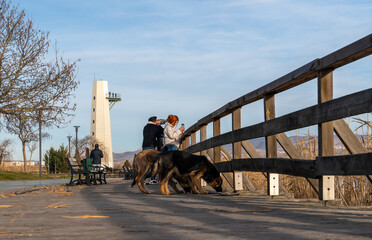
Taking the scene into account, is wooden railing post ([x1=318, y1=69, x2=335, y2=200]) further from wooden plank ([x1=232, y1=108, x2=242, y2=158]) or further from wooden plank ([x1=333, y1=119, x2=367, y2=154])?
wooden plank ([x1=232, y1=108, x2=242, y2=158])

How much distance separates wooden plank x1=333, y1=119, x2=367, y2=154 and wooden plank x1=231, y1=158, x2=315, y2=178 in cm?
35

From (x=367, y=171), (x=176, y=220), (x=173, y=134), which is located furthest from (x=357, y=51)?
(x=173, y=134)

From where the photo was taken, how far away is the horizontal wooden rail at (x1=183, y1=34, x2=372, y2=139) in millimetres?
3928

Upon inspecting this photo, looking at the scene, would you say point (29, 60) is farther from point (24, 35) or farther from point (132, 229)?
point (132, 229)

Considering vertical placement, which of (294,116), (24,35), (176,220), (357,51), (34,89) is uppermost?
(24,35)

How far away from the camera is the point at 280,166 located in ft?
17.6

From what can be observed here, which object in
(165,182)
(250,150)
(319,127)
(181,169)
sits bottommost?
(165,182)

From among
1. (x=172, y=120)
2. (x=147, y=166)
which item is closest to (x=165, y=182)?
(x=147, y=166)

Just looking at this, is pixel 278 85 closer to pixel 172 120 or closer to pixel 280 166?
pixel 280 166

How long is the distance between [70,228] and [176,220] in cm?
77

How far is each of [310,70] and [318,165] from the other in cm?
88

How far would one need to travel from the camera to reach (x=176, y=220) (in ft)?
12.0

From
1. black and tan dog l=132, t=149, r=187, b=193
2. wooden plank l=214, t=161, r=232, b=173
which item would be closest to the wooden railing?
wooden plank l=214, t=161, r=232, b=173

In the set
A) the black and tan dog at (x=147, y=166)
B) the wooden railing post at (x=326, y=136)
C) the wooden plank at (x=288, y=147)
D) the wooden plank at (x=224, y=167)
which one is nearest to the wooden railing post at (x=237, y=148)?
the wooden plank at (x=224, y=167)
